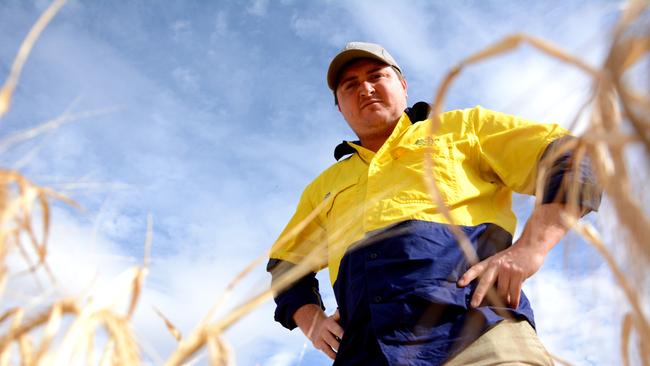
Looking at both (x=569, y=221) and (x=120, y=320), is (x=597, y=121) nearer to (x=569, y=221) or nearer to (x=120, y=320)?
(x=569, y=221)

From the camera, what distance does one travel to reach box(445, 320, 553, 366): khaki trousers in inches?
70.4

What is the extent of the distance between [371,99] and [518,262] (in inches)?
50.3

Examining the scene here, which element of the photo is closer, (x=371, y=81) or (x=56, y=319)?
(x=56, y=319)

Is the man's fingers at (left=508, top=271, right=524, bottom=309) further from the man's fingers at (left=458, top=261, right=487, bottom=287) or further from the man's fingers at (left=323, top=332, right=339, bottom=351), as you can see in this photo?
the man's fingers at (left=323, top=332, right=339, bottom=351)

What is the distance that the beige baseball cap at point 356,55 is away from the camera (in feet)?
9.73

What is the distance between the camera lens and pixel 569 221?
69 centimetres

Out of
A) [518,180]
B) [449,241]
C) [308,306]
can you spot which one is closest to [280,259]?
[308,306]

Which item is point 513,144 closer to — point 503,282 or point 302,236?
point 503,282

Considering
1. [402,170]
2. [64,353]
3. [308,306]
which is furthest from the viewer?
[308,306]

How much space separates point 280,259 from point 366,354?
1.00m

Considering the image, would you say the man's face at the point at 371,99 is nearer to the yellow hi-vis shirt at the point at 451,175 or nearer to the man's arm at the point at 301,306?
the yellow hi-vis shirt at the point at 451,175

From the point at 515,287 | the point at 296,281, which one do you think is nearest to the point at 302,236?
the point at 296,281

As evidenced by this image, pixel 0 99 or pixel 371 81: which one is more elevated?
pixel 371 81

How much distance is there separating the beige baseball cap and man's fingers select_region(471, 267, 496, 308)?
1.44m
